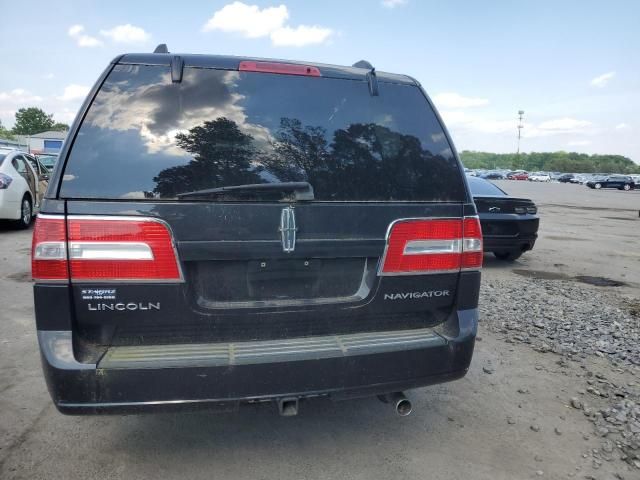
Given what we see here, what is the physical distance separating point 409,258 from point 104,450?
1.98 meters

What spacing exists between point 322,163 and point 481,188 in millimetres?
6760

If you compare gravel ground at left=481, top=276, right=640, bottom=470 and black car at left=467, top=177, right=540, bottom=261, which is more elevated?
black car at left=467, top=177, right=540, bottom=261

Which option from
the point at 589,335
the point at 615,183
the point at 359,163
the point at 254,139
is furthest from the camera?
the point at 615,183

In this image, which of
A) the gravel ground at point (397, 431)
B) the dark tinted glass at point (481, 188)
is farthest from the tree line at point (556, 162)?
the gravel ground at point (397, 431)

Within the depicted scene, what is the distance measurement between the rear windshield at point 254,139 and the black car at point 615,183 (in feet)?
189

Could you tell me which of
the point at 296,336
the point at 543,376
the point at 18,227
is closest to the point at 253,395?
the point at 296,336

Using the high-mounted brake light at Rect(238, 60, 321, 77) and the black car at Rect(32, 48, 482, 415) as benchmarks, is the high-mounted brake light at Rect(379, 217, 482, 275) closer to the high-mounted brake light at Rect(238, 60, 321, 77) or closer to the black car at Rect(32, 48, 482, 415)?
the black car at Rect(32, 48, 482, 415)

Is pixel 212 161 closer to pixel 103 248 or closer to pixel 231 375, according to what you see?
pixel 103 248

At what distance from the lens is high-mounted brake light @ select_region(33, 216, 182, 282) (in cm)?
215

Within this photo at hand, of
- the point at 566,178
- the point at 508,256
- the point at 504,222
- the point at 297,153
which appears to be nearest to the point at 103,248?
the point at 297,153

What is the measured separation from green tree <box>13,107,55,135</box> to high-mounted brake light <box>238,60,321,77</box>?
110 meters

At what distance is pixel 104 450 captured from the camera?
9.20 feet

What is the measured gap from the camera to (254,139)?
2424 mm

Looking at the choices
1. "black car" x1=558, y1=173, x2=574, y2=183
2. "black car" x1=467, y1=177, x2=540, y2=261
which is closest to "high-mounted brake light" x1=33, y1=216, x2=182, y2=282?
"black car" x1=467, y1=177, x2=540, y2=261
